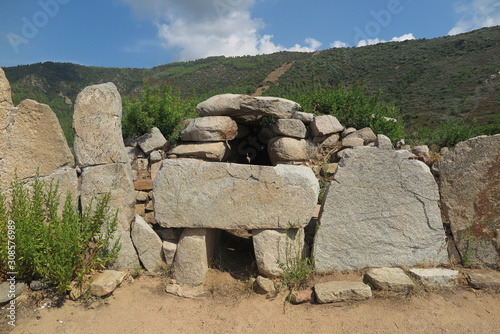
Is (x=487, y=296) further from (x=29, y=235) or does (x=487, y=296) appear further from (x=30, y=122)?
(x=30, y=122)

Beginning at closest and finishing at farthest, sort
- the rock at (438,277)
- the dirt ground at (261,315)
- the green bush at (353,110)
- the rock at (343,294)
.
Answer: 1. the dirt ground at (261,315)
2. the rock at (343,294)
3. the rock at (438,277)
4. the green bush at (353,110)

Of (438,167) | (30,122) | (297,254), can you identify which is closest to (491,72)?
(438,167)

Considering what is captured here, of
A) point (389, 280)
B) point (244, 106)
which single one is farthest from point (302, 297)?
point (244, 106)

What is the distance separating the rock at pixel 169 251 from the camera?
336 cm

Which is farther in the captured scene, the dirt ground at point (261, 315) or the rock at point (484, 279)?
the rock at point (484, 279)

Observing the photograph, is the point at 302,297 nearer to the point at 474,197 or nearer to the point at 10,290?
the point at 474,197

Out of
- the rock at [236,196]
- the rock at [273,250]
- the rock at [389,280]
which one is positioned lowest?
the rock at [389,280]

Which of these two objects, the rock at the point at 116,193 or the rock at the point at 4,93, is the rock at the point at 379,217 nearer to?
the rock at the point at 116,193

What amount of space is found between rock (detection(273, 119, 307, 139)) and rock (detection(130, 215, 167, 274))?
2.44 m

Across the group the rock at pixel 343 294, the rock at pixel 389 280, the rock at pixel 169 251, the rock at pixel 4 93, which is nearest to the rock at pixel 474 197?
the rock at pixel 389 280

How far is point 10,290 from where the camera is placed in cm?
274

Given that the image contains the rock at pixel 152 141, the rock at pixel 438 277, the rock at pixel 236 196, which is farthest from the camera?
the rock at pixel 152 141

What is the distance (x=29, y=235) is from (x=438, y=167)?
435cm

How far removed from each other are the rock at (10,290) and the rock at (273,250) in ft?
7.66
